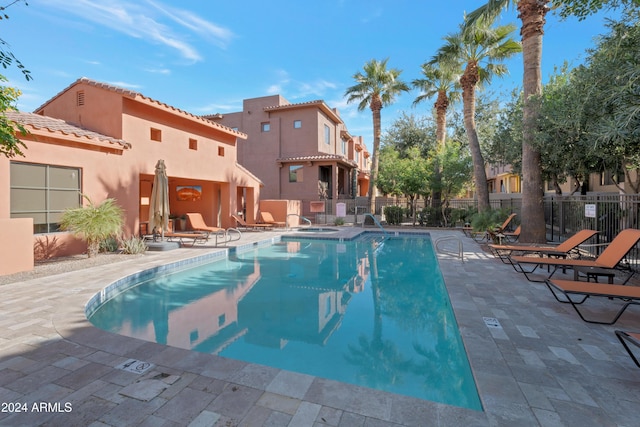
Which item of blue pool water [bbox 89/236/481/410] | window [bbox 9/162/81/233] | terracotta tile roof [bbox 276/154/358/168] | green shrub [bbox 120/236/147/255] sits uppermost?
terracotta tile roof [bbox 276/154/358/168]

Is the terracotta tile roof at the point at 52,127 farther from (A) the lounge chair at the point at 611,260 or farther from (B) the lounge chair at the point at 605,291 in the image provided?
(A) the lounge chair at the point at 611,260

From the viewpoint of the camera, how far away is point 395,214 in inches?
831

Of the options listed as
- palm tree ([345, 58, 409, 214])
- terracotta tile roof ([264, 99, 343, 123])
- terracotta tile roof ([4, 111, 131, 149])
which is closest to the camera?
terracotta tile roof ([4, 111, 131, 149])

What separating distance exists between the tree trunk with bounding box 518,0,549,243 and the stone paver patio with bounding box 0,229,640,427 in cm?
800

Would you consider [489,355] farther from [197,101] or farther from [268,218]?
[197,101]

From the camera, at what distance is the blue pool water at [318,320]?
3.96 m

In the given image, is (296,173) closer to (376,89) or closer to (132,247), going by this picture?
(376,89)

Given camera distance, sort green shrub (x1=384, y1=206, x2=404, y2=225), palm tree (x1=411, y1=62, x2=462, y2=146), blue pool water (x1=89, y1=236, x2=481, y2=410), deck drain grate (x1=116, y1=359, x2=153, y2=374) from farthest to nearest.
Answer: green shrub (x1=384, y1=206, x2=404, y2=225), palm tree (x1=411, y1=62, x2=462, y2=146), blue pool water (x1=89, y1=236, x2=481, y2=410), deck drain grate (x1=116, y1=359, x2=153, y2=374)

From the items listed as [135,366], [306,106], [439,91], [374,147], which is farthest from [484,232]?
[306,106]

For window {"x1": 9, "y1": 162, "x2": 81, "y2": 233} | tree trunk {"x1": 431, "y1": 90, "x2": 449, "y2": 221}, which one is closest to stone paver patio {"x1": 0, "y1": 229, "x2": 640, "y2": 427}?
window {"x1": 9, "y1": 162, "x2": 81, "y2": 233}

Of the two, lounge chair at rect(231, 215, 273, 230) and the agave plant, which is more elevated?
the agave plant

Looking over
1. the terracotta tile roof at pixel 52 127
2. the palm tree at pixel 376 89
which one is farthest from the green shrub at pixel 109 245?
the palm tree at pixel 376 89

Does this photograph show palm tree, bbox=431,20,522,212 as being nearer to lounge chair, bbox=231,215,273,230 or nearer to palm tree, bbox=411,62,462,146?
palm tree, bbox=411,62,462,146

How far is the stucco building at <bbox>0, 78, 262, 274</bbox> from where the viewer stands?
823 centimetres
